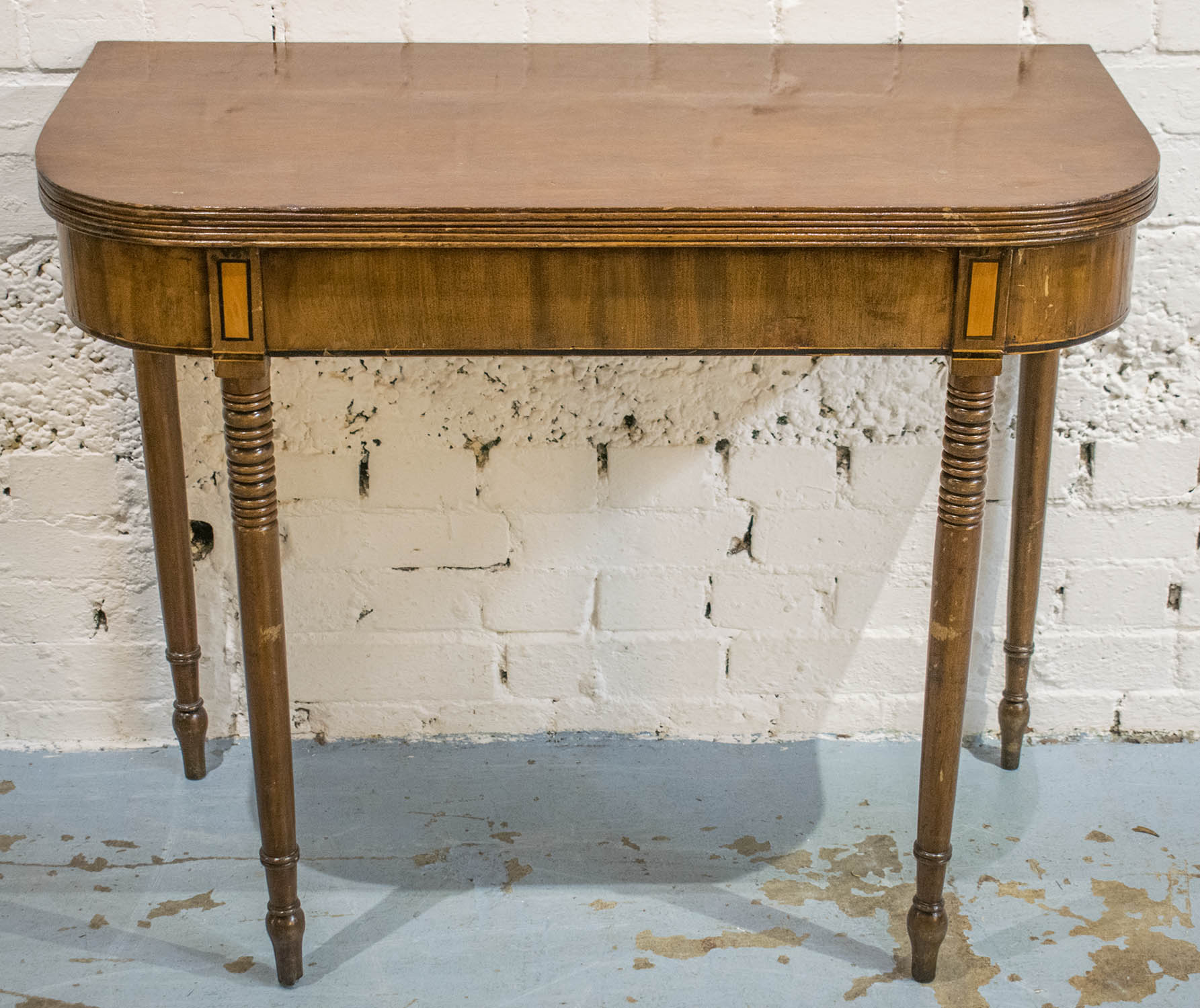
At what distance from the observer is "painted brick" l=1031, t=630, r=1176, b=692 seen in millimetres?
2023

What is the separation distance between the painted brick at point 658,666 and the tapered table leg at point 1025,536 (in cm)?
40

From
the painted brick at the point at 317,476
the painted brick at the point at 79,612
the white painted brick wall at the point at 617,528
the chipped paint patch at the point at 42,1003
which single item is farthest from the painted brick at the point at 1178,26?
the chipped paint patch at the point at 42,1003

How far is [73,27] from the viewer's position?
1.71 metres

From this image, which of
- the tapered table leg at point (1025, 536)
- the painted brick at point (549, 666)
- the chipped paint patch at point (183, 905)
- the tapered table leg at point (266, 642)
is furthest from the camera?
the painted brick at point (549, 666)

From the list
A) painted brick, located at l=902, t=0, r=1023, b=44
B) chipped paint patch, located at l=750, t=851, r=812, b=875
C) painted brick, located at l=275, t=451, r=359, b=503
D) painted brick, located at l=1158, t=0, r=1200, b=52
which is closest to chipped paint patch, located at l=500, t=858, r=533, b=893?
chipped paint patch, located at l=750, t=851, r=812, b=875

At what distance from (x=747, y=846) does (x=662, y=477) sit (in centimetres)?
49

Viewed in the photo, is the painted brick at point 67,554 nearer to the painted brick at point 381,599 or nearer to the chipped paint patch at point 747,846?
the painted brick at point 381,599

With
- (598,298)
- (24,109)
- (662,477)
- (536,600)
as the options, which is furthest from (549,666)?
(24,109)

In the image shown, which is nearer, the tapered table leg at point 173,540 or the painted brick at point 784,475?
the tapered table leg at point 173,540

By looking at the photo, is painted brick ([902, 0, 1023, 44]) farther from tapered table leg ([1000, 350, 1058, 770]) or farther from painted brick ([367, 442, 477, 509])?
painted brick ([367, 442, 477, 509])

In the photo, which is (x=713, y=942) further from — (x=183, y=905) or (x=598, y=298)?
(x=598, y=298)

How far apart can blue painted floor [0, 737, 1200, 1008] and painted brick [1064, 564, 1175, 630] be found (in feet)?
0.62

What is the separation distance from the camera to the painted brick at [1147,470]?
193 centimetres

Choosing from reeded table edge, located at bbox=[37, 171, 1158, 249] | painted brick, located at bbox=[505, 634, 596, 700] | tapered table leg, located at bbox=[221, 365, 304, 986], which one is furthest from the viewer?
painted brick, located at bbox=[505, 634, 596, 700]
